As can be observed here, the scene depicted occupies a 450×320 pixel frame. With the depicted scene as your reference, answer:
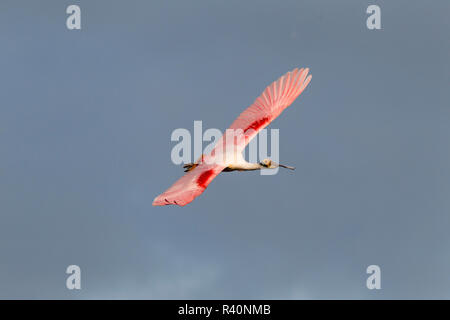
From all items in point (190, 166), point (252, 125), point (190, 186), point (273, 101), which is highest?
point (273, 101)

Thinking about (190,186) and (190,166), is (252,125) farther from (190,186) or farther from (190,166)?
(190,186)

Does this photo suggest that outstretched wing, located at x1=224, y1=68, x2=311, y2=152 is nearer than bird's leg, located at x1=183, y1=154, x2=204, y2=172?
No

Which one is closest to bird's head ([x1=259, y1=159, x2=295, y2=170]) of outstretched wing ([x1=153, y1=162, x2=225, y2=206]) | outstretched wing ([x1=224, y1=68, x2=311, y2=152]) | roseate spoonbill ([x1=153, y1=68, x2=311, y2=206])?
roseate spoonbill ([x1=153, y1=68, x2=311, y2=206])

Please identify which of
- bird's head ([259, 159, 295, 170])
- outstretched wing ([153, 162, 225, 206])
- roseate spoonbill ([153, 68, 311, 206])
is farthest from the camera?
bird's head ([259, 159, 295, 170])

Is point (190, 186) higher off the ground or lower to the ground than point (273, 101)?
lower

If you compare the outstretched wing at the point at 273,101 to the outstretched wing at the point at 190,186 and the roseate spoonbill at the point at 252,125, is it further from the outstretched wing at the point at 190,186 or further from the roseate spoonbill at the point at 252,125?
the outstretched wing at the point at 190,186

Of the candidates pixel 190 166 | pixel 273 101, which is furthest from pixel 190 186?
pixel 273 101

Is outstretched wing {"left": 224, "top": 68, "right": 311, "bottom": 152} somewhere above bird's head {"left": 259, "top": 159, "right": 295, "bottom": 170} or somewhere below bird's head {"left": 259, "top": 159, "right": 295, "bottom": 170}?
above

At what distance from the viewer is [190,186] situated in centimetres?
2877

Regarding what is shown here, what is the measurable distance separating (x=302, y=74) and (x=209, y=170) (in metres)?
6.70

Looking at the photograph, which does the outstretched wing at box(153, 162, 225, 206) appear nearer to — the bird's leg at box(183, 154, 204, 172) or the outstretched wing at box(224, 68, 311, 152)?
the bird's leg at box(183, 154, 204, 172)

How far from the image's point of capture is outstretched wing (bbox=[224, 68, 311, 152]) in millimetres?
34688

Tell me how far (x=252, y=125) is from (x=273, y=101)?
145 centimetres
